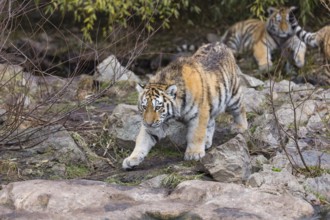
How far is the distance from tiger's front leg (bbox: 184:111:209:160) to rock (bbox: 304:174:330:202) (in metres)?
1.07

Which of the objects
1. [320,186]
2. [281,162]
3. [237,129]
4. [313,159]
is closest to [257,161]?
[281,162]

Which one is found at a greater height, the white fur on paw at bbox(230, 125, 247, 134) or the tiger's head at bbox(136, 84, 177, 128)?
the tiger's head at bbox(136, 84, 177, 128)

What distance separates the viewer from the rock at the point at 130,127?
25.9 feet

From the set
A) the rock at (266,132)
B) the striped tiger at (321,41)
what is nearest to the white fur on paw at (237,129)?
the rock at (266,132)

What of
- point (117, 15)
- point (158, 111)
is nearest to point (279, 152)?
point (158, 111)

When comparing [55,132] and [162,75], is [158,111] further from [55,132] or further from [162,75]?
[55,132]

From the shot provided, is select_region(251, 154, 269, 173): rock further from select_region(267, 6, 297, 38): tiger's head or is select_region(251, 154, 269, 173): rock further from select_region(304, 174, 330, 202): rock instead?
select_region(267, 6, 297, 38): tiger's head

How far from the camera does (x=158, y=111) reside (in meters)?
7.13

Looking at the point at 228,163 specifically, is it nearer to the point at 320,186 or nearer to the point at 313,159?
the point at 320,186

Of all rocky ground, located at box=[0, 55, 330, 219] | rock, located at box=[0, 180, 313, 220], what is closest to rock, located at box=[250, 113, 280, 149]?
rocky ground, located at box=[0, 55, 330, 219]

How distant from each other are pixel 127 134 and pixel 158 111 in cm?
96

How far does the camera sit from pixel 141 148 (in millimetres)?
7383

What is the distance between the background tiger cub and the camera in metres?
7.18

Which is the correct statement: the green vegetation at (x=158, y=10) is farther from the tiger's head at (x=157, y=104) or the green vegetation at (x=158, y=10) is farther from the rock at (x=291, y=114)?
the tiger's head at (x=157, y=104)
